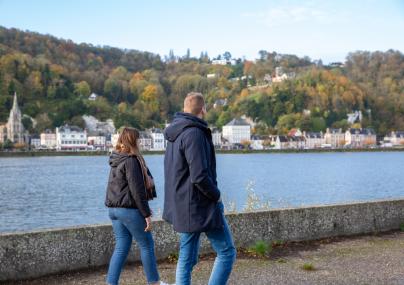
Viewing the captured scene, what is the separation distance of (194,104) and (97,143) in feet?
557

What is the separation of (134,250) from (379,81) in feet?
597

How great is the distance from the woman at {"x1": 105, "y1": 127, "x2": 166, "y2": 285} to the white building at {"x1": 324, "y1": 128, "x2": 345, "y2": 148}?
17267 cm

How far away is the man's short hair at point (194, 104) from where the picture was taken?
4.70 meters

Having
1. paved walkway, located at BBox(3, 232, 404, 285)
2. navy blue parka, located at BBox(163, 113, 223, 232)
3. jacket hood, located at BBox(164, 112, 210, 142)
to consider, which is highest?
jacket hood, located at BBox(164, 112, 210, 142)

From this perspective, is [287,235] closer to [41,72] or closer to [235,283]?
[235,283]

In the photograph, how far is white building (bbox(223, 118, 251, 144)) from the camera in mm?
171750

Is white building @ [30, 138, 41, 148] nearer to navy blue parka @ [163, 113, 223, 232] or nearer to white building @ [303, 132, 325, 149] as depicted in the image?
white building @ [303, 132, 325, 149]

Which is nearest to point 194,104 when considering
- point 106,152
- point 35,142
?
point 106,152

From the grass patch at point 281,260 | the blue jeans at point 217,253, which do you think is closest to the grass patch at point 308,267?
the grass patch at point 281,260

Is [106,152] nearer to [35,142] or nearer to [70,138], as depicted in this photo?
[70,138]

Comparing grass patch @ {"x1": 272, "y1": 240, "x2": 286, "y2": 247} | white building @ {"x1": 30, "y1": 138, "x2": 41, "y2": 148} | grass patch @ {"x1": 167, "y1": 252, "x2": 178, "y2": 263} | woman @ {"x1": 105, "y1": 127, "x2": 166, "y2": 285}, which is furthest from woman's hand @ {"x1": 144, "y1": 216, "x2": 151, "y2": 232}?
white building @ {"x1": 30, "y1": 138, "x2": 41, "y2": 148}

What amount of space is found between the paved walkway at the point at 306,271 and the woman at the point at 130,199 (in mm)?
500

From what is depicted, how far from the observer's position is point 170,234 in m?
6.79

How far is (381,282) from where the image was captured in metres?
5.66
